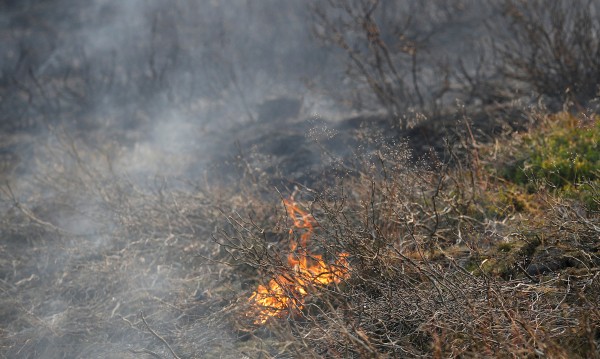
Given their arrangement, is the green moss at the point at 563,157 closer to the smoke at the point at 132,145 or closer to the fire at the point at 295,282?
the fire at the point at 295,282

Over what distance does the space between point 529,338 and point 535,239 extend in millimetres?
1118

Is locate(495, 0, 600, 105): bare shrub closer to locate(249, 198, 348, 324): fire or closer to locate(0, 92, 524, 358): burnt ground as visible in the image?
locate(0, 92, 524, 358): burnt ground

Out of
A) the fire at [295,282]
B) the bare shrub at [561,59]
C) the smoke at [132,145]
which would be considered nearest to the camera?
the fire at [295,282]

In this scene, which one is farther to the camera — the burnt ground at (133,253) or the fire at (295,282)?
the burnt ground at (133,253)

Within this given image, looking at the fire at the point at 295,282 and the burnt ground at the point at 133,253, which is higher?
the fire at the point at 295,282

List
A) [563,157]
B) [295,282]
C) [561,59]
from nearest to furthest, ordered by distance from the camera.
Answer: [295,282] → [563,157] → [561,59]

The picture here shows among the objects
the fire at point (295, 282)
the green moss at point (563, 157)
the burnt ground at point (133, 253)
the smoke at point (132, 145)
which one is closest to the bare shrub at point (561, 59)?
the burnt ground at point (133, 253)

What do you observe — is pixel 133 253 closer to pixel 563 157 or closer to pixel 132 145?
pixel 563 157

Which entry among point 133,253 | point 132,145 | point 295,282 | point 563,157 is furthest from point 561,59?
point 132,145

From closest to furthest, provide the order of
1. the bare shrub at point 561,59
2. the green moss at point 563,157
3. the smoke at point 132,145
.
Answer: the green moss at point 563,157, the smoke at point 132,145, the bare shrub at point 561,59

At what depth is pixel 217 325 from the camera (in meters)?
4.21

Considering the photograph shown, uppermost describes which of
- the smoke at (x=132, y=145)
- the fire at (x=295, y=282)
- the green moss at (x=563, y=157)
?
the green moss at (x=563, y=157)

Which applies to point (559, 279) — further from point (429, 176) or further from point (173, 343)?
point (173, 343)

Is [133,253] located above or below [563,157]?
below
